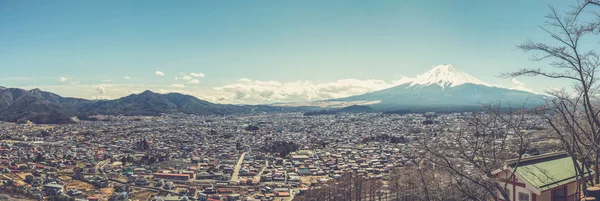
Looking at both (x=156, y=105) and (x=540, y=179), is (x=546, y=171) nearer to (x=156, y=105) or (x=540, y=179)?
(x=540, y=179)

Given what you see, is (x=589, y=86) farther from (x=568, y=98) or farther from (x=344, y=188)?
(x=344, y=188)

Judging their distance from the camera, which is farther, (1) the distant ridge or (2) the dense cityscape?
(1) the distant ridge

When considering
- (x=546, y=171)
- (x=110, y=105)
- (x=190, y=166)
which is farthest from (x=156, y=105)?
(x=546, y=171)

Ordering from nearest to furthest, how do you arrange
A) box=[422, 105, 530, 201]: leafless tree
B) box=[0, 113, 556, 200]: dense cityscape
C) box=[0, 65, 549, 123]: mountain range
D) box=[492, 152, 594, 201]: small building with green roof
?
box=[422, 105, 530, 201]: leafless tree, box=[492, 152, 594, 201]: small building with green roof, box=[0, 113, 556, 200]: dense cityscape, box=[0, 65, 549, 123]: mountain range

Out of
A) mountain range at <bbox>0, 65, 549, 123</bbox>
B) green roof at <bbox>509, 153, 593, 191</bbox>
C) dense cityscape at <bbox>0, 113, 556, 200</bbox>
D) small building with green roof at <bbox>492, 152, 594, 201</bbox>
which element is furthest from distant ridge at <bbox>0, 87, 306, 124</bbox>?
green roof at <bbox>509, 153, 593, 191</bbox>

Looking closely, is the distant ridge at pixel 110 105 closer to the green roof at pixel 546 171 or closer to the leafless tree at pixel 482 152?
the leafless tree at pixel 482 152

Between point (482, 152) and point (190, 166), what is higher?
point (482, 152)

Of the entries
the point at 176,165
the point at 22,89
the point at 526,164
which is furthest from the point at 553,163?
the point at 22,89

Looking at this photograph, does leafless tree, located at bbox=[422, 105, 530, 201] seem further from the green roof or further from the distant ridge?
the distant ridge
